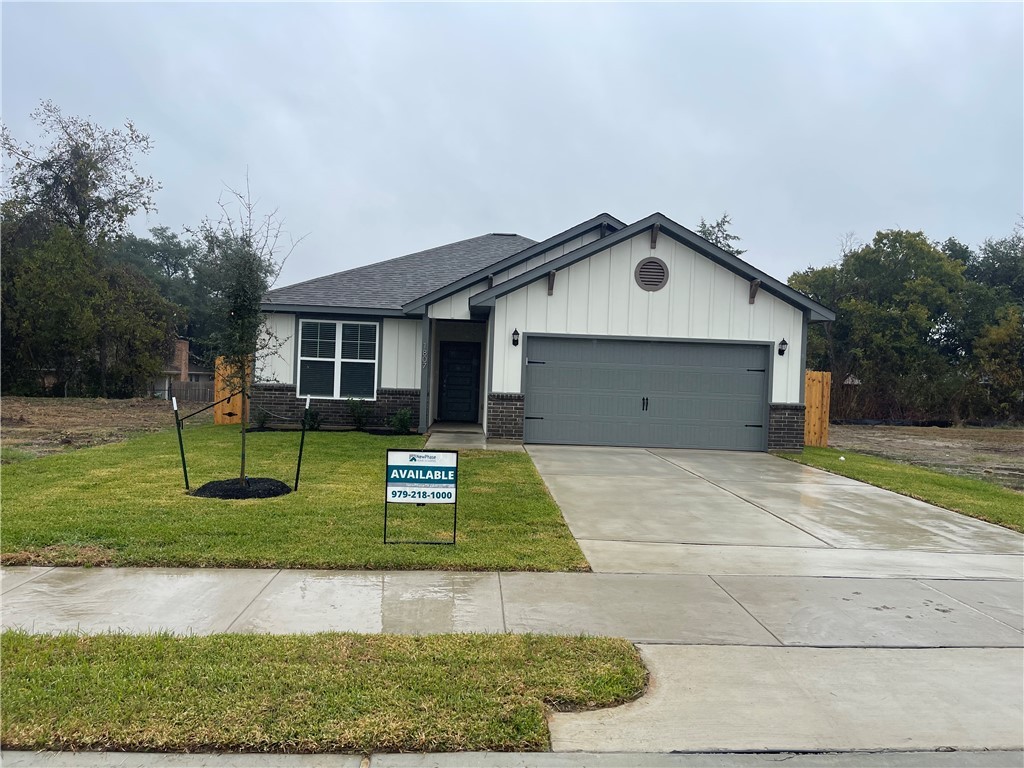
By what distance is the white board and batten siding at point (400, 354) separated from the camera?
17.2 meters

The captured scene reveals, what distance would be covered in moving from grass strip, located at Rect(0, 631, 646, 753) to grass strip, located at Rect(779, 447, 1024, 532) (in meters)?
7.30

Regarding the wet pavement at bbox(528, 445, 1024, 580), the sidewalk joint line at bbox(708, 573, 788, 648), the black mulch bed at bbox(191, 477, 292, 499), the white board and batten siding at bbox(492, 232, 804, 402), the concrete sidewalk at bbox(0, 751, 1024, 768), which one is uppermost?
the white board and batten siding at bbox(492, 232, 804, 402)

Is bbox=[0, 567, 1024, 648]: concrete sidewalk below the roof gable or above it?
below

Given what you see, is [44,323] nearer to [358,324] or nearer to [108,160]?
[108,160]

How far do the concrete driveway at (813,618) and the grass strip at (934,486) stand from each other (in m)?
0.47

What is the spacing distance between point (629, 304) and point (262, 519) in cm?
955

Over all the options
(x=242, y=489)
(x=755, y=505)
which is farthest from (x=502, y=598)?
(x=755, y=505)

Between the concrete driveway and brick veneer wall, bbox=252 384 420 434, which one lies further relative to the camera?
brick veneer wall, bbox=252 384 420 434

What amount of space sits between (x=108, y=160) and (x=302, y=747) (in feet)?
121

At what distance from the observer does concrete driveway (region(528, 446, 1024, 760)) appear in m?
3.53

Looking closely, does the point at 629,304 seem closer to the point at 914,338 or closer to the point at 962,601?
the point at 962,601

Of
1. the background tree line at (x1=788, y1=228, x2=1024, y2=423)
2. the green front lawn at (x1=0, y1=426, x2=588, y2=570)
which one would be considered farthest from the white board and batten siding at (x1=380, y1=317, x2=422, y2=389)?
the background tree line at (x1=788, y1=228, x2=1024, y2=423)

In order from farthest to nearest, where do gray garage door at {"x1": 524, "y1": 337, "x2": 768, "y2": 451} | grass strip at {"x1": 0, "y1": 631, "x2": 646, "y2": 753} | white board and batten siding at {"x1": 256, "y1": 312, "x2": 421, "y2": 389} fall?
white board and batten siding at {"x1": 256, "y1": 312, "x2": 421, "y2": 389}
gray garage door at {"x1": 524, "y1": 337, "x2": 768, "y2": 451}
grass strip at {"x1": 0, "y1": 631, "x2": 646, "y2": 753}

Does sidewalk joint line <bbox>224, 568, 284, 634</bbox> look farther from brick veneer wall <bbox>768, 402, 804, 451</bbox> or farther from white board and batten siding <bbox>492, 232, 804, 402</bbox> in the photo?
brick veneer wall <bbox>768, 402, 804, 451</bbox>
